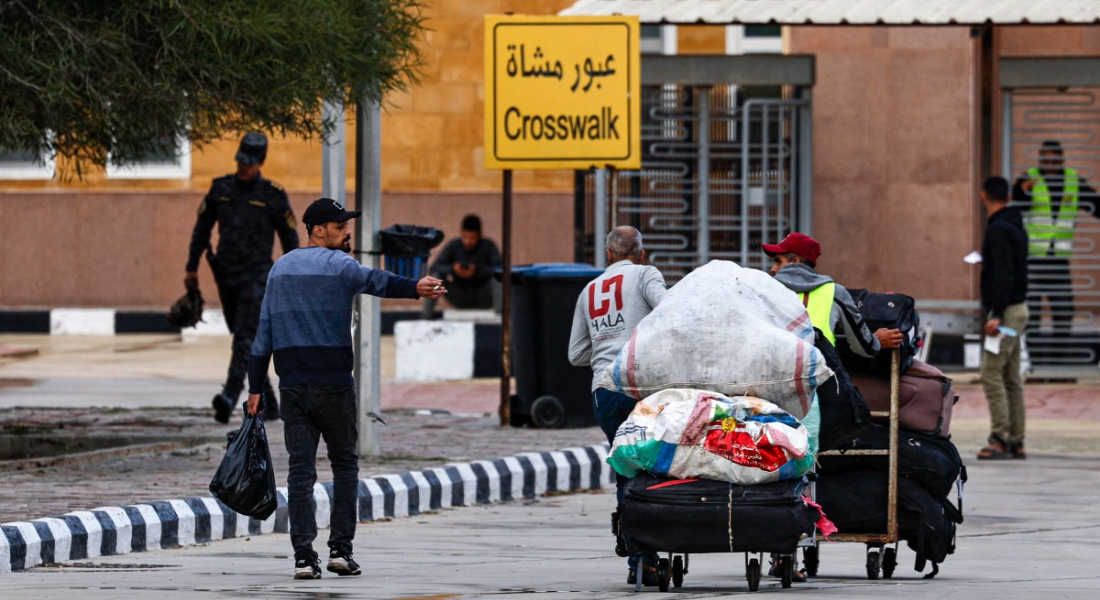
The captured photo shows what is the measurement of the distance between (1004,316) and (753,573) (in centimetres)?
646

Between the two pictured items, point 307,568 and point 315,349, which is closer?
point 307,568

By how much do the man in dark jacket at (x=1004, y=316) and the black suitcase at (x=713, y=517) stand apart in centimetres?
636

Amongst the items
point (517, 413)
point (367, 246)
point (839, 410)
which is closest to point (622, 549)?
point (839, 410)

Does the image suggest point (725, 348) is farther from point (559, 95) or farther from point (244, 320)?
point (559, 95)

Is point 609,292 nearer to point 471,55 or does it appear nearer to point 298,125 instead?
point 298,125

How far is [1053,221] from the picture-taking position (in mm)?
19688

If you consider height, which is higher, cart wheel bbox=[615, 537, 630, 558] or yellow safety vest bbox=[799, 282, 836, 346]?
yellow safety vest bbox=[799, 282, 836, 346]

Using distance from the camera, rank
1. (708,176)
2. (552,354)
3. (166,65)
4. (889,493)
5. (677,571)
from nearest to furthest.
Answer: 1. (677,571)
2. (889,493)
3. (166,65)
4. (552,354)
5. (708,176)

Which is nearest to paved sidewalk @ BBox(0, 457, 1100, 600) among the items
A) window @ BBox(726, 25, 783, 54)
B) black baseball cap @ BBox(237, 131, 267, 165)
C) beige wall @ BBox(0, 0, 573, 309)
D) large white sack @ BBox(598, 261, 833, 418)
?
large white sack @ BBox(598, 261, 833, 418)

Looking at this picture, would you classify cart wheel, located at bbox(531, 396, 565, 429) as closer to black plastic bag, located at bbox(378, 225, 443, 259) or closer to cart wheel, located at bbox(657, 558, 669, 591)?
black plastic bag, located at bbox(378, 225, 443, 259)

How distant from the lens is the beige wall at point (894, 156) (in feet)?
75.8

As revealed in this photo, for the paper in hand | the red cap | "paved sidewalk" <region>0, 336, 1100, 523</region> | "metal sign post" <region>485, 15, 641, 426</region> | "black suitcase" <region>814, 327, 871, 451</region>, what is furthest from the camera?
"metal sign post" <region>485, 15, 641, 426</region>

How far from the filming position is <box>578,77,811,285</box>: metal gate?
21.0 meters

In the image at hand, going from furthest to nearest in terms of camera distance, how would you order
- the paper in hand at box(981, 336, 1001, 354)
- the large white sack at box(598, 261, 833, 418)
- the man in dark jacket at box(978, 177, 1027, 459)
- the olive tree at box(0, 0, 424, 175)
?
1. the man in dark jacket at box(978, 177, 1027, 459)
2. the paper in hand at box(981, 336, 1001, 354)
3. the olive tree at box(0, 0, 424, 175)
4. the large white sack at box(598, 261, 833, 418)
